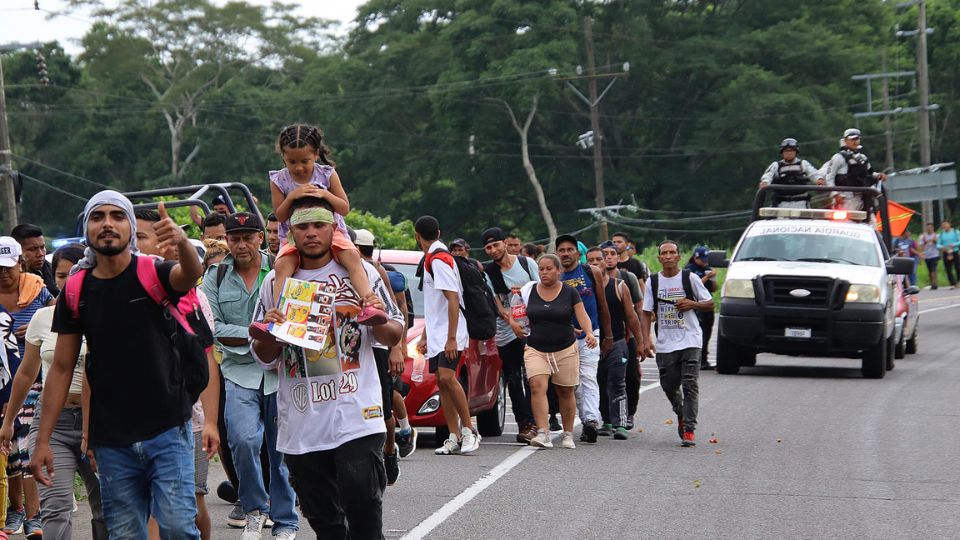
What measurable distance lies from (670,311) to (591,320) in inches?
28.5

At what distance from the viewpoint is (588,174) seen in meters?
57.3

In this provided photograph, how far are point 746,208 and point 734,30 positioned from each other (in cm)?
672

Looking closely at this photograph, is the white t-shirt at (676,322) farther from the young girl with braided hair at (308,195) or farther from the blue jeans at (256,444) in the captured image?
the young girl with braided hair at (308,195)

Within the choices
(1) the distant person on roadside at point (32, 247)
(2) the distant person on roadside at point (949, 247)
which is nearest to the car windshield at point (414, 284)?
(1) the distant person on roadside at point (32, 247)

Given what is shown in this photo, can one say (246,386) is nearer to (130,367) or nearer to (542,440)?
(130,367)

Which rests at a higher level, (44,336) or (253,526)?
(44,336)

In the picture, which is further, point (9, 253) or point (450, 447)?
point (450, 447)

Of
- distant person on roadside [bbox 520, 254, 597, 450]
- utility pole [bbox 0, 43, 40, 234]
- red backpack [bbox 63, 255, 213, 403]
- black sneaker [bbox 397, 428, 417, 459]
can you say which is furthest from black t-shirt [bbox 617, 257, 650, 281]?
utility pole [bbox 0, 43, 40, 234]

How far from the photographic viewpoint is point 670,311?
13602 mm

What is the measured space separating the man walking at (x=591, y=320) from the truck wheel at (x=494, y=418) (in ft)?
2.67

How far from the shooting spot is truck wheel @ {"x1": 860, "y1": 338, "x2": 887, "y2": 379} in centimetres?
2039

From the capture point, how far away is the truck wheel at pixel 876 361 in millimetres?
20391

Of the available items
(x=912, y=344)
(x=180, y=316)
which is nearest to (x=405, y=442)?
(x=180, y=316)

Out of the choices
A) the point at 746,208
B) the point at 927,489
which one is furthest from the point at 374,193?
the point at 927,489
